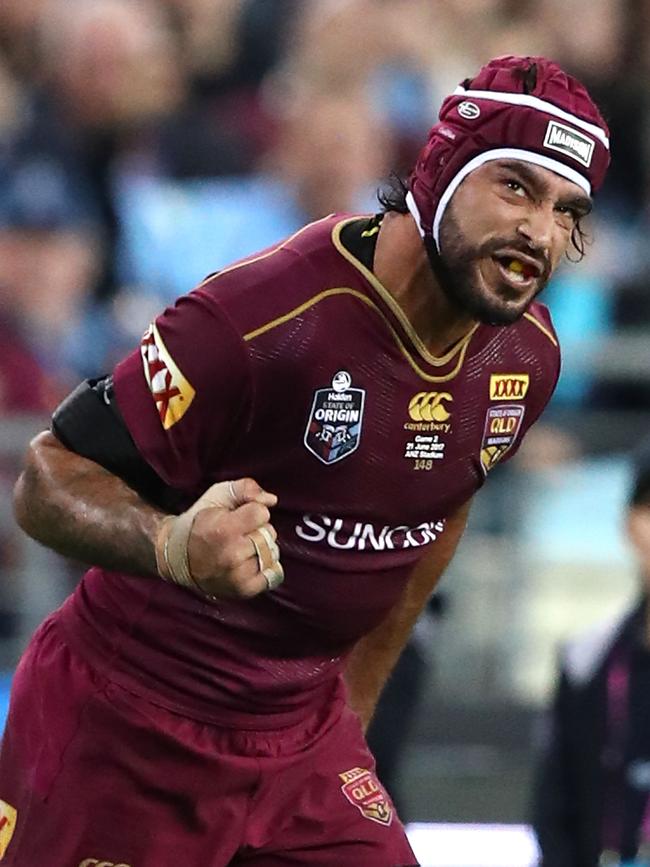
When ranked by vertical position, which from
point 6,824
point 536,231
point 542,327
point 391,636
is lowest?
point 6,824

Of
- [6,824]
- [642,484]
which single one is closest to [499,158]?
[6,824]

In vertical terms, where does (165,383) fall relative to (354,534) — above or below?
above

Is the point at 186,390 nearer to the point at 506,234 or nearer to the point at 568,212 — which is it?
the point at 506,234

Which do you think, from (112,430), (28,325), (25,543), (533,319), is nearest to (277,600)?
(112,430)

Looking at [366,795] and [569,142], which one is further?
[366,795]

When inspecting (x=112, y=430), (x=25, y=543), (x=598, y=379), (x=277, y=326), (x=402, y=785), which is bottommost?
(x=402, y=785)

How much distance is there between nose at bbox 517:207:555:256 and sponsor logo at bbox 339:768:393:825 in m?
1.18

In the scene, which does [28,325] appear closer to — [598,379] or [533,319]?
[598,379]

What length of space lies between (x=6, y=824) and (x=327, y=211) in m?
3.95

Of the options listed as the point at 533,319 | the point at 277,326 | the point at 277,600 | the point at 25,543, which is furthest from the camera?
the point at 25,543

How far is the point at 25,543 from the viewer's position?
649 centimetres

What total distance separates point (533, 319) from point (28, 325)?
317 centimetres

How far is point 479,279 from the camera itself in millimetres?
3775

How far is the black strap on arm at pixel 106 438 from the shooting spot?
3.85m
